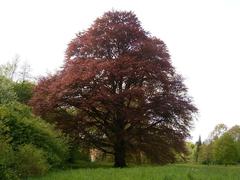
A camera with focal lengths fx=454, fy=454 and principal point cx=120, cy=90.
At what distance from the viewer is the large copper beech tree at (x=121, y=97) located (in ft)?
108

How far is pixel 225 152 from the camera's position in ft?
247

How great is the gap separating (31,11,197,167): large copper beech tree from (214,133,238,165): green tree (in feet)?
140

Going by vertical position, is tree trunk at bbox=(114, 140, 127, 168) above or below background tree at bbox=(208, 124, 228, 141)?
below

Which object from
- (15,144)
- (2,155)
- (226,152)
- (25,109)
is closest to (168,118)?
(25,109)

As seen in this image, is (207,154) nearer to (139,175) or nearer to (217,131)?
(217,131)

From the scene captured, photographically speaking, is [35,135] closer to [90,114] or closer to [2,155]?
[2,155]

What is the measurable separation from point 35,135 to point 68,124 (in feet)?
40.8

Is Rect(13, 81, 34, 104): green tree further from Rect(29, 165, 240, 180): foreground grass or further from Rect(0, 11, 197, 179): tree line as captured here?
Rect(29, 165, 240, 180): foreground grass

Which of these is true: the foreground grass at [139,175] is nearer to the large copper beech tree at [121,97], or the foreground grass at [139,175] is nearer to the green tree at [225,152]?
the large copper beech tree at [121,97]

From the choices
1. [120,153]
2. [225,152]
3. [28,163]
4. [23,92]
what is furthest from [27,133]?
[225,152]

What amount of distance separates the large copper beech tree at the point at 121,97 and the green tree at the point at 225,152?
140ft

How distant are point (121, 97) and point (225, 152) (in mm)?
47539

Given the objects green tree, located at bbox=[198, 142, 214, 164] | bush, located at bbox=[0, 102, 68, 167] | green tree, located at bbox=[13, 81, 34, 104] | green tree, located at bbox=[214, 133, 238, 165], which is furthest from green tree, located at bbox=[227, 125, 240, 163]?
bush, located at bbox=[0, 102, 68, 167]

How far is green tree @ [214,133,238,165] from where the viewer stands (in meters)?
75.4
